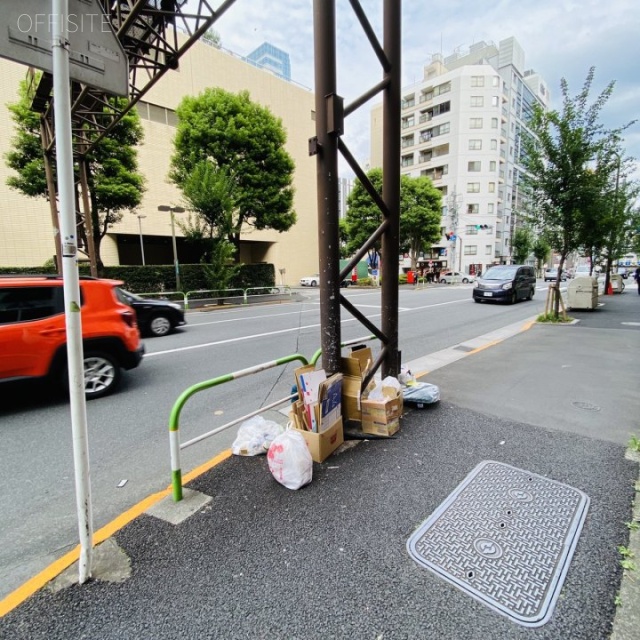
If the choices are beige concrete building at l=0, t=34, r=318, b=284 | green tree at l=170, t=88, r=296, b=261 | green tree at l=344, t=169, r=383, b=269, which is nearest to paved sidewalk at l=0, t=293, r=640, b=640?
green tree at l=170, t=88, r=296, b=261

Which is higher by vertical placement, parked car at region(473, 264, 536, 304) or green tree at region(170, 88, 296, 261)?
green tree at region(170, 88, 296, 261)

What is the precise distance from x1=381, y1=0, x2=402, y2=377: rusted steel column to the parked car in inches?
568

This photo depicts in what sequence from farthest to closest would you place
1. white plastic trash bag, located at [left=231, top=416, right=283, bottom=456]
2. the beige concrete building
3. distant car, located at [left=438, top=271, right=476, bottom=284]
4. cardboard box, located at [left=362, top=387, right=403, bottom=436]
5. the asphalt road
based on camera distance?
distant car, located at [left=438, top=271, right=476, bottom=284] → the beige concrete building → cardboard box, located at [left=362, top=387, right=403, bottom=436] → white plastic trash bag, located at [left=231, top=416, right=283, bottom=456] → the asphalt road

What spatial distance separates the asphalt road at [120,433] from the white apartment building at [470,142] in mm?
43456

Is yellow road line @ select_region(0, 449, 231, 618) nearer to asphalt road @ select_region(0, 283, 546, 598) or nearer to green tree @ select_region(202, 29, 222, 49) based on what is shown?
asphalt road @ select_region(0, 283, 546, 598)

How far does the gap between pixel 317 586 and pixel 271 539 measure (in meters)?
0.45

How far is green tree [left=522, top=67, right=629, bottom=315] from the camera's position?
943 cm

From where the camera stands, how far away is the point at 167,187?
26.5 meters

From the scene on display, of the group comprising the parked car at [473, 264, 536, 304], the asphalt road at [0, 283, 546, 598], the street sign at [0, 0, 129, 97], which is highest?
the street sign at [0, 0, 129, 97]

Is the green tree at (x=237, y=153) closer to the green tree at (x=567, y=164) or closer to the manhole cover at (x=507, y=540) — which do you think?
Result: the green tree at (x=567, y=164)

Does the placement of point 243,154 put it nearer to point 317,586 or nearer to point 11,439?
point 11,439

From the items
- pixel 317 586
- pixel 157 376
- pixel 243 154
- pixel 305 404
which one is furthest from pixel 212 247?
pixel 317 586

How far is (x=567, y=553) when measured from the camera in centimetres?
211

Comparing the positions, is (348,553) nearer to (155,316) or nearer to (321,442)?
(321,442)
